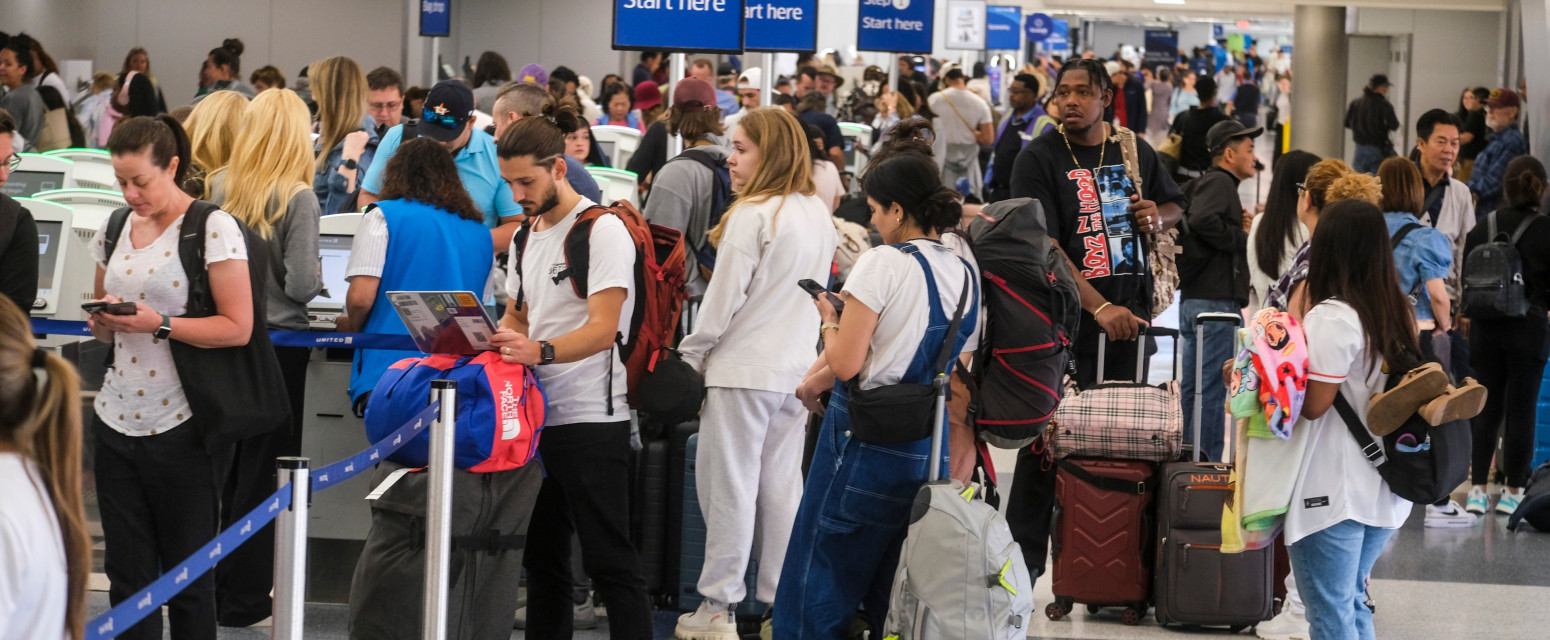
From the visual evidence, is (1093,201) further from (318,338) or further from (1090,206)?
(318,338)

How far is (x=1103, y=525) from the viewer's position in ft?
17.1

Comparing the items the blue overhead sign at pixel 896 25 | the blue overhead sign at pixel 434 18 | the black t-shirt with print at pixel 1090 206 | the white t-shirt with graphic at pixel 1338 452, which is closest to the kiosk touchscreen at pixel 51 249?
the black t-shirt with print at pixel 1090 206

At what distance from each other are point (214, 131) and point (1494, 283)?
5.24m

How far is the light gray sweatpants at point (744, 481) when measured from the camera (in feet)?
15.5

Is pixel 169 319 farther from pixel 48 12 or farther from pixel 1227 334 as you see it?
pixel 48 12

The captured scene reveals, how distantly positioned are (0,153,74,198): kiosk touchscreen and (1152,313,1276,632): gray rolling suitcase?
16.1 feet

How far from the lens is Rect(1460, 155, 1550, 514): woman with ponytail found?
715 cm

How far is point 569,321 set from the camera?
401cm

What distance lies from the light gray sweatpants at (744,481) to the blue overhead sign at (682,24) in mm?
2163

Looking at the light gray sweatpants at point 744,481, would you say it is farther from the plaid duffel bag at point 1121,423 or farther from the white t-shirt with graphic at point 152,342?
the white t-shirt with graphic at point 152,342

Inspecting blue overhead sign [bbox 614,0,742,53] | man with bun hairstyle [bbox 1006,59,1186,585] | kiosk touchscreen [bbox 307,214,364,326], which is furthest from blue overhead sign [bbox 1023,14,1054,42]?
kiosk touchscreen [bbox 307,214,364,326]

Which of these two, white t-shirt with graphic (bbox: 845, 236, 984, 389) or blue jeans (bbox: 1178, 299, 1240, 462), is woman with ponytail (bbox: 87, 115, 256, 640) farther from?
blue jeans (bbox: 1178, 299, 1240, 462)

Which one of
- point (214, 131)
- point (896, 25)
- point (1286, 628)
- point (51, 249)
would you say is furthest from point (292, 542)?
point (896, 25)

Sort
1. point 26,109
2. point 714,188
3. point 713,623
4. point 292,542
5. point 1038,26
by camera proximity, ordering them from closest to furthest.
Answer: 1. point 292,542
2. point 713,623
3. point 714,188
4. point 26,109
5. point 1038,26
